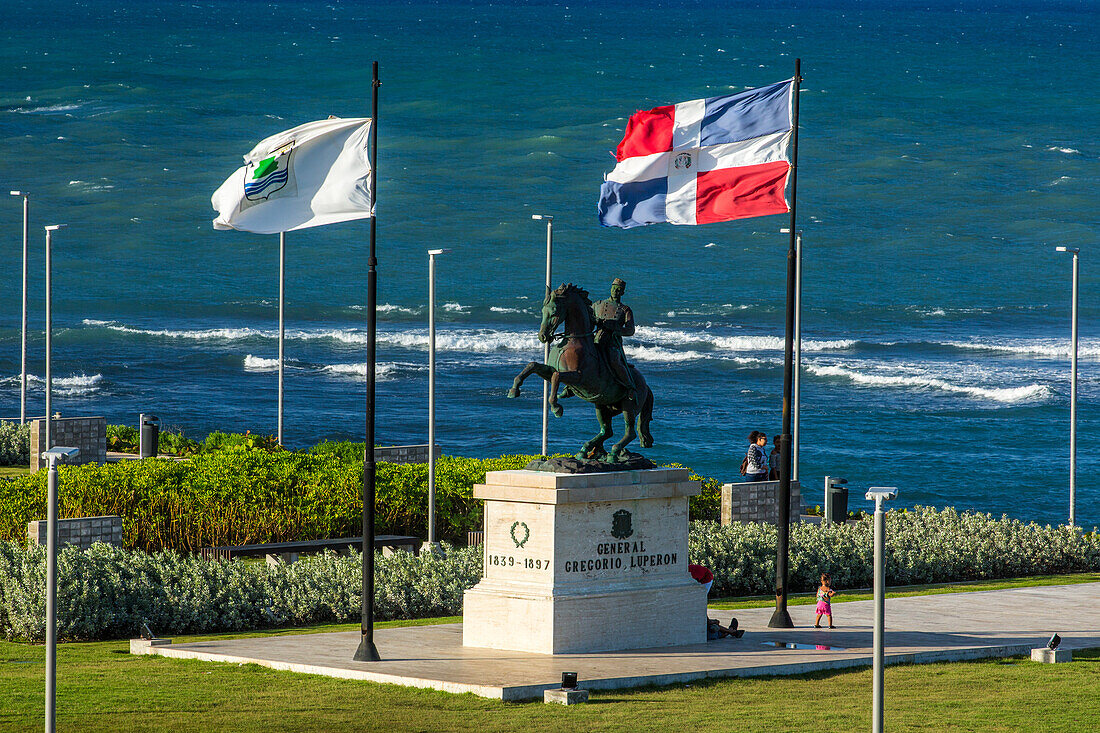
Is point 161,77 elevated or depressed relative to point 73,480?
elevated

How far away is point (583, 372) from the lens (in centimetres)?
1952

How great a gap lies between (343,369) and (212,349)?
9015mm

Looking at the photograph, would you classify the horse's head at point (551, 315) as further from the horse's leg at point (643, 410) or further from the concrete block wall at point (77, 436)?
the concrete block wall at point (77, 436)

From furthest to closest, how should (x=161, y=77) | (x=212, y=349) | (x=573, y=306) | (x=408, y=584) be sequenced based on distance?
(x=161, y=77) < (x=212, y=349) < (x=408, y=584) < (x=573, y=306)

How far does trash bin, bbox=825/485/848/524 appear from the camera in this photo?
30.6 meters

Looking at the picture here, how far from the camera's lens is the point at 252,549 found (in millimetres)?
26750

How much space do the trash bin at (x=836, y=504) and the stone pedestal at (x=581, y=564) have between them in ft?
37.0

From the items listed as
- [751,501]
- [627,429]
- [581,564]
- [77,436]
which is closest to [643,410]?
[627,429]

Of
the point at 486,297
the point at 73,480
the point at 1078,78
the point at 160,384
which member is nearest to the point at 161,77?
the point at 486,297

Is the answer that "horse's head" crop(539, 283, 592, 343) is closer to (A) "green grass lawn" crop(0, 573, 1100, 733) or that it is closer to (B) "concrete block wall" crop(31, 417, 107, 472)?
(A) "green grass lawn" crop(0, 573, 1100, 733)

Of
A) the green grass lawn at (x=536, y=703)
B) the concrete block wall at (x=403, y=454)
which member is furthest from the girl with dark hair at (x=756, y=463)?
the green grass lawn at (x=536, y=703)

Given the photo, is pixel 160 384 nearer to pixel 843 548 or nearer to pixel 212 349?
pixel 212 349

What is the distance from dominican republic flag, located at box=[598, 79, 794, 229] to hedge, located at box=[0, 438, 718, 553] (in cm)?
901

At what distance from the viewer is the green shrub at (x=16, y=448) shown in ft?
133
